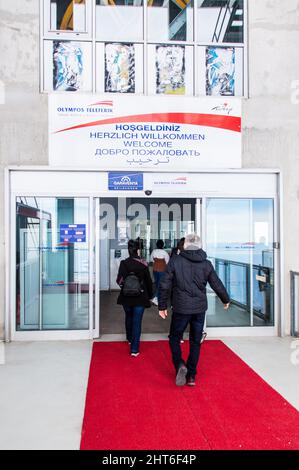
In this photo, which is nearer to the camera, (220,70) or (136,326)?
(136,326)

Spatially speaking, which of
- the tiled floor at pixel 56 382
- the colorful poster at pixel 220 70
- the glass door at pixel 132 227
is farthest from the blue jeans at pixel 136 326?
the glass door at pixel 132 227

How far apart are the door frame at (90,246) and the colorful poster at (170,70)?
1.37m

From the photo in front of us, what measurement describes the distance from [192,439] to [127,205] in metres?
10.5

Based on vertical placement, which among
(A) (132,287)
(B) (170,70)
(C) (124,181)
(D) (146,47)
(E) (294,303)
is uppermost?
(D) (146,47)

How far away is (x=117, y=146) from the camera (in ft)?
21.0

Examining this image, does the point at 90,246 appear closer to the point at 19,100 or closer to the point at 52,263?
the point at 52,263

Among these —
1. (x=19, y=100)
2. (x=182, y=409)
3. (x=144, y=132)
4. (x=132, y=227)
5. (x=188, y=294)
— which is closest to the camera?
(x=182, y=409)

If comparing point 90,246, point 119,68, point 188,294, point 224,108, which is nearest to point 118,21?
point 119,68

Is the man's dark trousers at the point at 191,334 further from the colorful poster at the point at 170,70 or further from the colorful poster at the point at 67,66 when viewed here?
the colorful poster at the point at 67,66

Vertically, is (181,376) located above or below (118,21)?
below

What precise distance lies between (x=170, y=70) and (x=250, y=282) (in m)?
3.70

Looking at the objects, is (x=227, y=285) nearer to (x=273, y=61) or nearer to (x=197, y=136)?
(x=197, y=136)

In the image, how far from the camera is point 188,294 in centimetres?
432

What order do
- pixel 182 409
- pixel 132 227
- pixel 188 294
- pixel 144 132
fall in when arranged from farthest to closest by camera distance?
pixel 132 227, pixel 144 132, pixel 188 294, pixel 182 409
